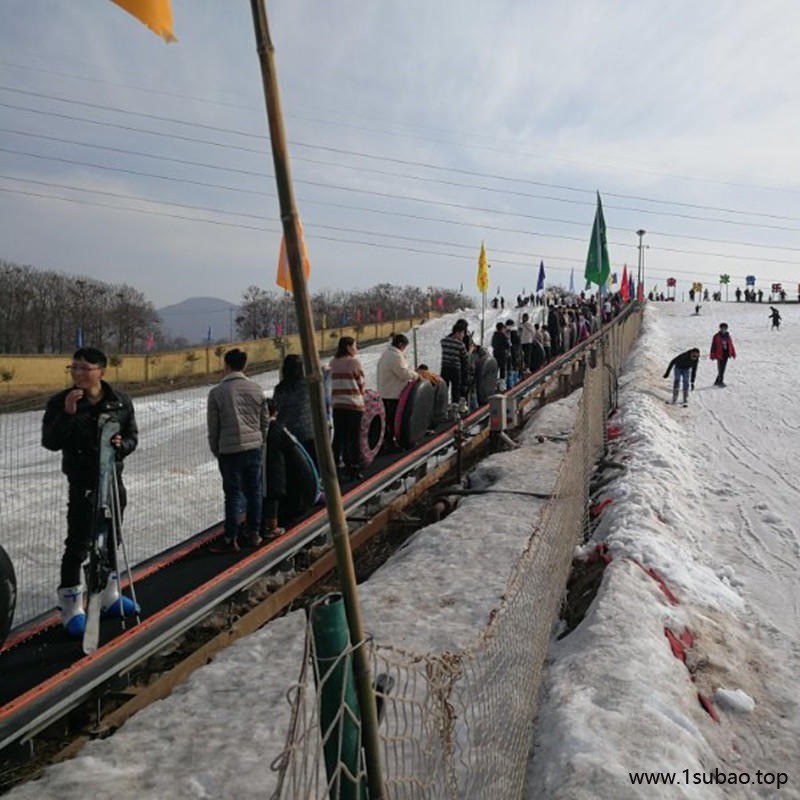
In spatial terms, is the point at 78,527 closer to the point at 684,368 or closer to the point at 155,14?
the point at 155,14

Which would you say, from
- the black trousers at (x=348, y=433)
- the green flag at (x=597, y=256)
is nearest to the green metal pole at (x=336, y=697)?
the black trousers at (x=348, y=433)

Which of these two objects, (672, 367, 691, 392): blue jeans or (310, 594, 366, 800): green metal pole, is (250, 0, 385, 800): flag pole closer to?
(310, 594, 366, 800): green metal pole

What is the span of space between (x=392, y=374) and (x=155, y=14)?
745cm

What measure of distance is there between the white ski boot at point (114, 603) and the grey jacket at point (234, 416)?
1.26 meters

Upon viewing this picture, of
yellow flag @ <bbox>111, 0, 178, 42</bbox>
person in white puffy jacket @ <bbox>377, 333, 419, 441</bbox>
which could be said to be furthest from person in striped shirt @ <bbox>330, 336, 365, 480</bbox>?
yellow flag @ <bbox>111, 0, 178, 42</bbox>

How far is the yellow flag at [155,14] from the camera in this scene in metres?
1.30

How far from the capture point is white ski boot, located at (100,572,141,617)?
429cm

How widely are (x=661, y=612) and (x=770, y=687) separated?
31.4 inches

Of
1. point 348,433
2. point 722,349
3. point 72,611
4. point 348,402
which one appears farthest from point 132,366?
point 72,611

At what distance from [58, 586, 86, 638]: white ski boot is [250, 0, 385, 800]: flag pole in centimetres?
314

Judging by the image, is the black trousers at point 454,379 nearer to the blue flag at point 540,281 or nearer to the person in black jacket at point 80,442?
the person in black jacket at point 80,442

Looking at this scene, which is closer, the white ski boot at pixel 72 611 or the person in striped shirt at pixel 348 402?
the white ski boot at pixel 72 611

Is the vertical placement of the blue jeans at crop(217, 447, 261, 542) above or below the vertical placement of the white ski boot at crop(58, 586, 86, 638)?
above

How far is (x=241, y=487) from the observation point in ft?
17.8
